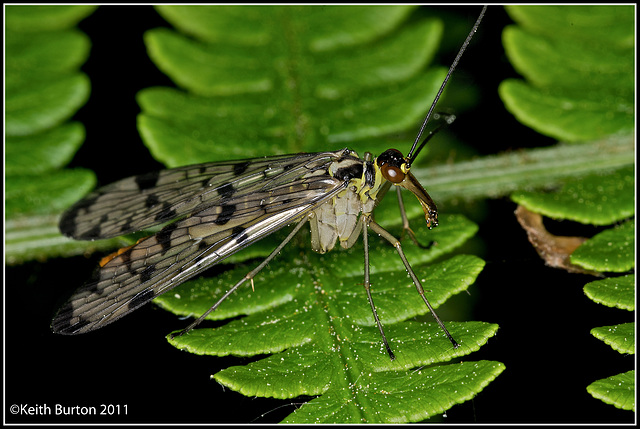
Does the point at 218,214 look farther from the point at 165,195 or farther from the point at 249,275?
the point at 165,195

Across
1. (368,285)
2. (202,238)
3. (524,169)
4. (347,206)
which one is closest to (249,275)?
(202,238)

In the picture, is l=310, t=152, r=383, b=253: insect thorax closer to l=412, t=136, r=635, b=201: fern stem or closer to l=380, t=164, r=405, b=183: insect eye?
l=380, t=164, r=405, b=183: insect eye

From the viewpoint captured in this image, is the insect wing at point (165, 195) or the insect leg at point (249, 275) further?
the insect wing at point (165, 195)

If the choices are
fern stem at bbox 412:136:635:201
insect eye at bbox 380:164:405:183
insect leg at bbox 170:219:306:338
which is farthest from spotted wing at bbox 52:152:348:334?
fern stem at bbox 412:136:635:201

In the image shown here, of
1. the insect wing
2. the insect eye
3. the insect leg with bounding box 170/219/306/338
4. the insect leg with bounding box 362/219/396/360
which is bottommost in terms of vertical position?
the insect leg with bounding box 362/219/396/360

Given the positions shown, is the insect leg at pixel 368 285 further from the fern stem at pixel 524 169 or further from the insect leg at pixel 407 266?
the fern stem at pixel 524 169

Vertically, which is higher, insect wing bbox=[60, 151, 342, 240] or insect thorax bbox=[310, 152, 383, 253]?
insect wing bbox=[60, 151, 342, 240]

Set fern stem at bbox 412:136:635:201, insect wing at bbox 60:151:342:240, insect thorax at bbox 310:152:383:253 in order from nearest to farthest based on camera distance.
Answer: insect thorax at bbox 310:152:383:253
insect wing at bbox 60:151:342:240
fern stem at bbox 412:136:635:201

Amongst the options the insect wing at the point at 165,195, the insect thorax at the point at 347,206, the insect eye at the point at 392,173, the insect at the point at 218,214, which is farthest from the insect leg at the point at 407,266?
the insect wing at the point at 165,195
